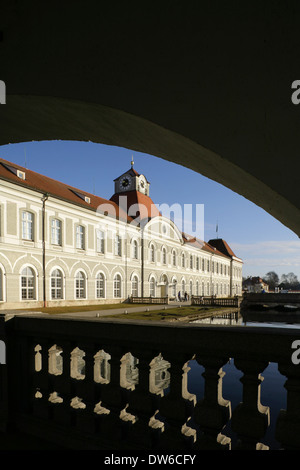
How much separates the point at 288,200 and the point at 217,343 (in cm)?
91

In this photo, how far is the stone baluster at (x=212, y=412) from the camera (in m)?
1.78

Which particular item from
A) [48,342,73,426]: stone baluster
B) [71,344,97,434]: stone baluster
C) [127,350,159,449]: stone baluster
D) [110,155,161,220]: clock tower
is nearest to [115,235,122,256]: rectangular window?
[110,155,161,220]: clock tower

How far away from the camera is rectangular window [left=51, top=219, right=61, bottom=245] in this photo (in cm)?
2181

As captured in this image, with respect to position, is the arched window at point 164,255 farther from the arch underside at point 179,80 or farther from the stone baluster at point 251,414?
the stone baluster at point 251,414

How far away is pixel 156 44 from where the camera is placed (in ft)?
6.14

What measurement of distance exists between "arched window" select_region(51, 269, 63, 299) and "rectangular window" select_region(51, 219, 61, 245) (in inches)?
83.5

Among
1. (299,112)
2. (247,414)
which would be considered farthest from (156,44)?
(247,414)

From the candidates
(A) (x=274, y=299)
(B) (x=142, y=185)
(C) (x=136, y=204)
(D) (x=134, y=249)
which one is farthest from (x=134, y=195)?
(A) (x=274, y=299)

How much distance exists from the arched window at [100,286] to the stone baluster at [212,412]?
81.3ft

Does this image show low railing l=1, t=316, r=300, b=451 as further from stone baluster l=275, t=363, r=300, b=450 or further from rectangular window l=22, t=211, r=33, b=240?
rectangular window l=22, t=211, r=33, b=240

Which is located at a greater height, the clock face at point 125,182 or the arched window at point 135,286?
the clock face at point 125,182

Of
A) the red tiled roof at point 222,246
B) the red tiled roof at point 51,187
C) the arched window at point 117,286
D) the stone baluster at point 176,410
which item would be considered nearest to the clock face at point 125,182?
the red tiled roof at point 51,187

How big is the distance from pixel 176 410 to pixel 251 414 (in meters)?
0.46

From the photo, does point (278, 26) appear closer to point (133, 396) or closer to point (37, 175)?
point (133, 396)
